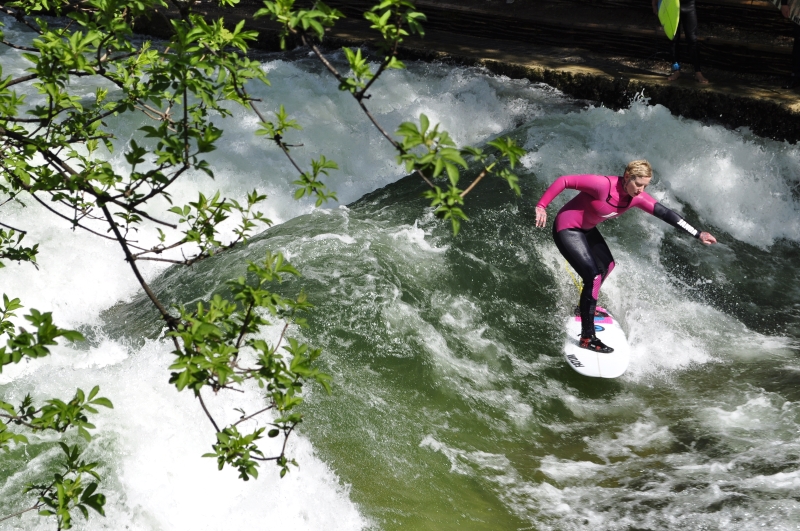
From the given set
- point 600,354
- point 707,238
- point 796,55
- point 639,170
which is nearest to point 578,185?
point 639,170

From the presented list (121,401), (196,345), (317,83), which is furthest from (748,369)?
(317,83)

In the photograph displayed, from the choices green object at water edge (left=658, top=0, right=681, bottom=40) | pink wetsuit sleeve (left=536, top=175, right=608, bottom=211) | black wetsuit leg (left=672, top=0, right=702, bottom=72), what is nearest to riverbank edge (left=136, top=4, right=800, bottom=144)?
black wetsuit leg (left=672, top=0, right=702, bottom=72)

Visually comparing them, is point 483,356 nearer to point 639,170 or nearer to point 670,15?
point 639,170

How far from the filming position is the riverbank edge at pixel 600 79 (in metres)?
8.63

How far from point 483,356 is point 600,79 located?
526 centimetres

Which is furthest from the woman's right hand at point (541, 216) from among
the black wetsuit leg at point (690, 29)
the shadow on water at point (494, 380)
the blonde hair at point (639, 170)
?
the black wetsuit leg at point (690, 29)

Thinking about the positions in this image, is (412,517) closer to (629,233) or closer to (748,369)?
(748,369)

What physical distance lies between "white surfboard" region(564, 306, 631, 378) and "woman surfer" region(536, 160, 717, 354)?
65 mm

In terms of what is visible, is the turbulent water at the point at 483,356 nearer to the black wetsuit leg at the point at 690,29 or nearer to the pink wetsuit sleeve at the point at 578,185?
the black wetsuit leg at the point at 690,29

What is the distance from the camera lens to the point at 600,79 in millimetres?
9711

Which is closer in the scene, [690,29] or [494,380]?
[494,380]

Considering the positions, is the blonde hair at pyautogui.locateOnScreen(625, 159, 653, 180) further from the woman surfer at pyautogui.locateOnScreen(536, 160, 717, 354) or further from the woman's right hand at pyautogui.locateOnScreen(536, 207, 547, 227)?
the woman's right hand at pyautogui.locateOnScreen(536, 207, 547, 227)

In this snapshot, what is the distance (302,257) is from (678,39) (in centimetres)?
596

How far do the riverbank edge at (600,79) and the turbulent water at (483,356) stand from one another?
305mm
